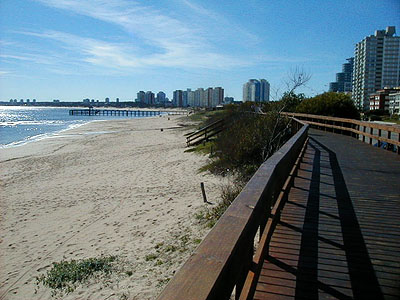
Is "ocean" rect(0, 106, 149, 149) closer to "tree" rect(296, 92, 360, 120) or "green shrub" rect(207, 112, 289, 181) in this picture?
"green shrub" rect(207, 112, 289, 181)

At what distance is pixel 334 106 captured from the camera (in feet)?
80.0

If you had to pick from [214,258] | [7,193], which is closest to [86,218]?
[7,193]

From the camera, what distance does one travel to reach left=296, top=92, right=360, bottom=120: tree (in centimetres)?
2400

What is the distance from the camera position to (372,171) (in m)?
8.59

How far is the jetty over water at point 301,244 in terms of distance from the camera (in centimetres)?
146

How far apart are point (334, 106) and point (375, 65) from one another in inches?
3723

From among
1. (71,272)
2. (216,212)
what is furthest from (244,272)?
(216,212)

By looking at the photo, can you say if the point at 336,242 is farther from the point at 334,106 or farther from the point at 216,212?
the point at 334,106

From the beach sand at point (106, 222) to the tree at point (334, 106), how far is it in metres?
10.9

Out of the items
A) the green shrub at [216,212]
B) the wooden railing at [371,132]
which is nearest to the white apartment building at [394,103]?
the wooden railing at [371,132]

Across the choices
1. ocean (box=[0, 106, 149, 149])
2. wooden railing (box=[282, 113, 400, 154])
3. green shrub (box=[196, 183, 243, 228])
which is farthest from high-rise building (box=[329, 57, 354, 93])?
green shrub (box=[196, 183, 243, 228])

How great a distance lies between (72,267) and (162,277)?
200 cm

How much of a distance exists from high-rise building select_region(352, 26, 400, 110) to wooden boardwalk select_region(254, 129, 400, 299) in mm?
97455

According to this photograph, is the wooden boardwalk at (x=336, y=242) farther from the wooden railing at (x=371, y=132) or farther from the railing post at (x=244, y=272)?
the wooden railing at (x=371, y=132)
